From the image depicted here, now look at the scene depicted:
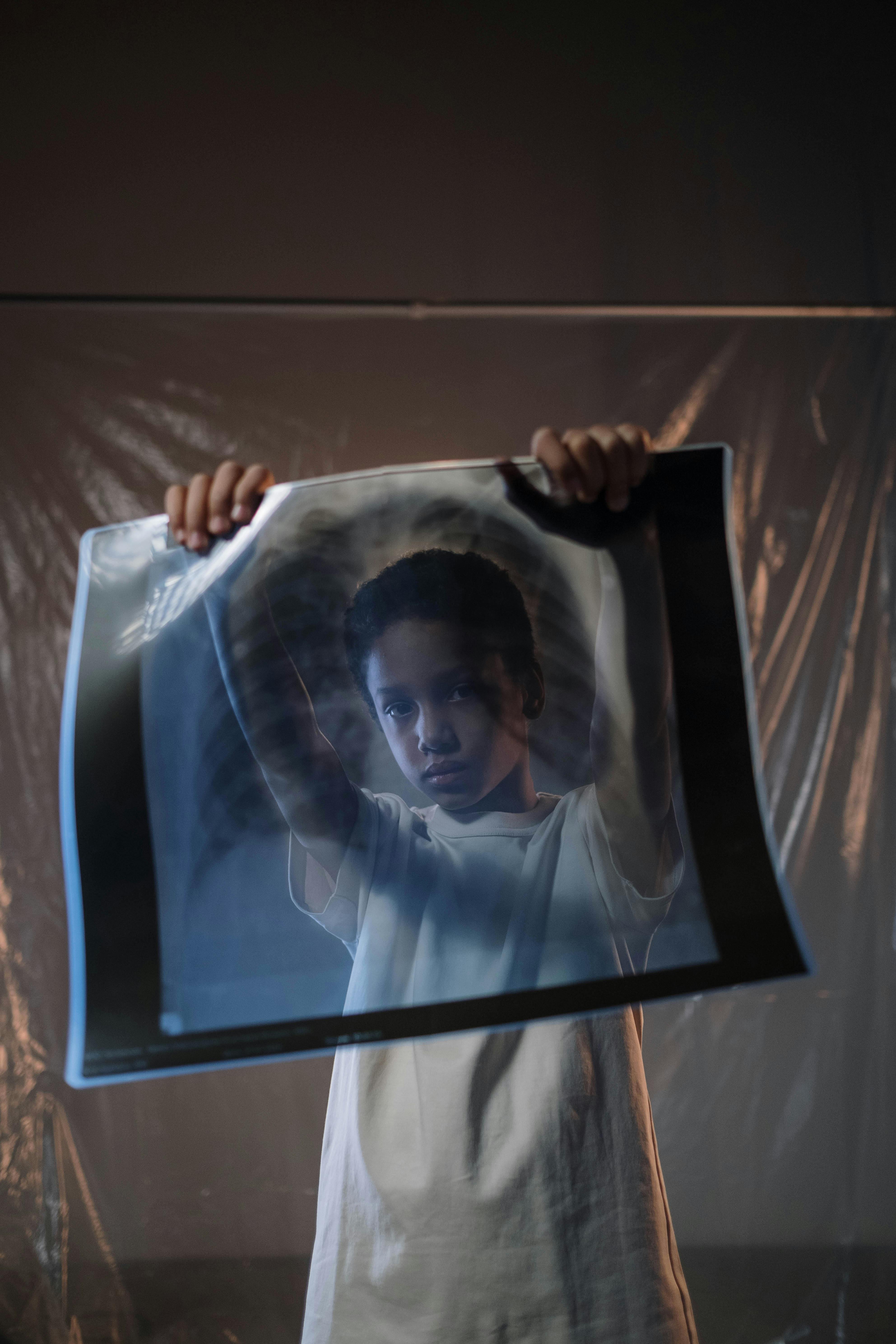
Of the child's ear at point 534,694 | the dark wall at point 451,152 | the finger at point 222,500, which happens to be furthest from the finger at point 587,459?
the dark wall at point 451,152

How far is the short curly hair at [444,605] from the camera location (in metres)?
0.69

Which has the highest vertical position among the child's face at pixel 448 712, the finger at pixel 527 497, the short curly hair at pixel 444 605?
Result: the finger at pixel 527 497

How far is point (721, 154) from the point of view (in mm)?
1146

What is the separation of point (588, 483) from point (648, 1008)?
0.66 meters

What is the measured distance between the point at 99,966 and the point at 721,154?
48.8 inches

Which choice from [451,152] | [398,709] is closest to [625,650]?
[398,709]

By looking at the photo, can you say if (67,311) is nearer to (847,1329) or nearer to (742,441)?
(742,441)

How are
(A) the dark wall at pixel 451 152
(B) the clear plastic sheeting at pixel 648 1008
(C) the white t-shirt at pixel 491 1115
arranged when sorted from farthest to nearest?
1. (A) the dark wall at pixel 451 152
2. (B) the clear plastic sheeting at pixel 648 1008
3. (C) the white t-shirt at pixel 491 1115

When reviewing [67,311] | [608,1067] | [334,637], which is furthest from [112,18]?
[608,1067]

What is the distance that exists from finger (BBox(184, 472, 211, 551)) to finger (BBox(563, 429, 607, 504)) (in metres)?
0.30

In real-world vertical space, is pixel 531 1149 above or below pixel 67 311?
below

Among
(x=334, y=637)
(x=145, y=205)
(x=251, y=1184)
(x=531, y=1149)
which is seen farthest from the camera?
(x=145, y=205)

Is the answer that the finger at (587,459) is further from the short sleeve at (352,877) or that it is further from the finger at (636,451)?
the short sleeve at (352,877)

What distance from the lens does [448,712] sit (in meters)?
0.67
